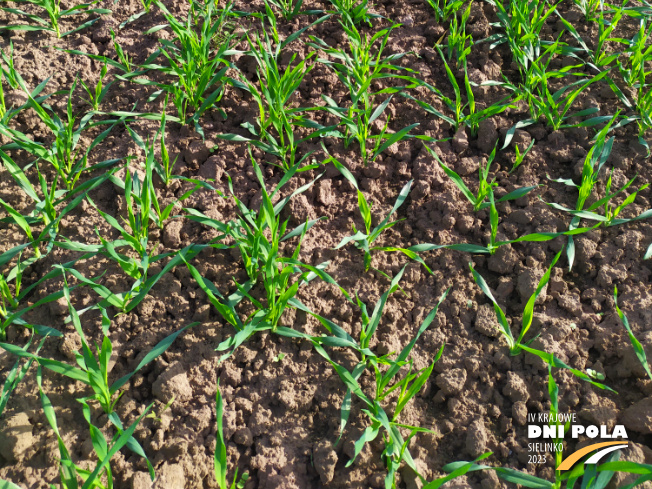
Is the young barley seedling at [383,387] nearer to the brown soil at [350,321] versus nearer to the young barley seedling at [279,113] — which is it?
the brown soil at [350,321]

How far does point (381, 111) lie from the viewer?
2.15m

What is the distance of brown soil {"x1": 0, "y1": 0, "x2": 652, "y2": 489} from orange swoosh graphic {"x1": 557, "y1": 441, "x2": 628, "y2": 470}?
0.04 m

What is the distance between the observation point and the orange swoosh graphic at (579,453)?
141cm

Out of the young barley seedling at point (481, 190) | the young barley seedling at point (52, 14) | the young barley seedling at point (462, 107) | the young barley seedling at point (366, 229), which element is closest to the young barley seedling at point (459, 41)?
the young barley seedling at point (462, 107)

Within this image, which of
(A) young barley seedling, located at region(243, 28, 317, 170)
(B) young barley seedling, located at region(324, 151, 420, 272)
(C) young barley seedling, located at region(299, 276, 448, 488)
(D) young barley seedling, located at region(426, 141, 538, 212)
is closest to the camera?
(C) young barley seedling, located at region(299, 276, 448, 488)

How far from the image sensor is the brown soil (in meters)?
1.44

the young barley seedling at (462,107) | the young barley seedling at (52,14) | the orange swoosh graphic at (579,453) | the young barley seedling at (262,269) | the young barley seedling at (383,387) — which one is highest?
A: the young barley seedling at (52,14)

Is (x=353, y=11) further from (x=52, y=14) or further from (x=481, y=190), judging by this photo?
(x=52, y=14)

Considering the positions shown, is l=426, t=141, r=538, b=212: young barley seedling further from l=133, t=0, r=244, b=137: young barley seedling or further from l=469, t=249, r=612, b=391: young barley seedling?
l=133, t=0, r=244, b=137: young barley seedling

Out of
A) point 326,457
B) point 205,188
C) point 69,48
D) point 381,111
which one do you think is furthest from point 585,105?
point 69,48

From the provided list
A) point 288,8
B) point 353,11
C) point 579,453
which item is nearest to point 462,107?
point 353,11

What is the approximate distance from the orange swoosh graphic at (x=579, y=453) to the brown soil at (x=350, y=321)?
0.12 ft

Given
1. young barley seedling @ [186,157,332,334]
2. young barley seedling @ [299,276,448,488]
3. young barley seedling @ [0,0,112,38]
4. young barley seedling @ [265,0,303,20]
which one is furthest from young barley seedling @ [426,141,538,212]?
young barley seedling @ [0,0,112,38]

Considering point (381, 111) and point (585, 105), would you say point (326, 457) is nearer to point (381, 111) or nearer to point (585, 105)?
point (381, 111)
